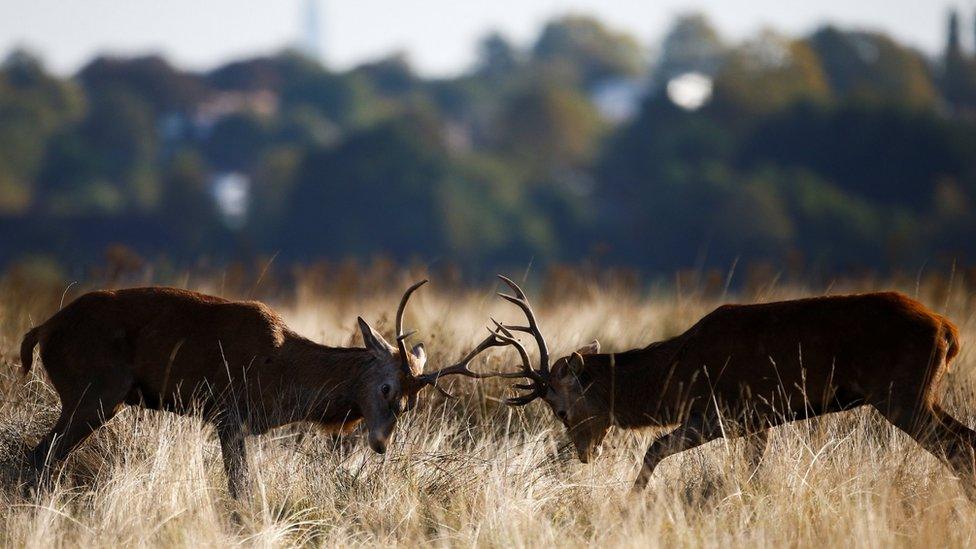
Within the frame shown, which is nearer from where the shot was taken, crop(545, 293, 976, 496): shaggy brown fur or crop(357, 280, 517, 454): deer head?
crop(545, 293, 976, 496): shaggy brown fur

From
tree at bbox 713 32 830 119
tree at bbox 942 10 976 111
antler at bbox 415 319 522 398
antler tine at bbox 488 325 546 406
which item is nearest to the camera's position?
antler at bbox 415 319 522 398

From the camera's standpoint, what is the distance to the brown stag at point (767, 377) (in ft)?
26.0

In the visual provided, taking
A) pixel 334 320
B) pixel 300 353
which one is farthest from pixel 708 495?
pixel 334 320

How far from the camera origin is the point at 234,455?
27.0 feet

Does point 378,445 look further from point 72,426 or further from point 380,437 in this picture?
point 72,426

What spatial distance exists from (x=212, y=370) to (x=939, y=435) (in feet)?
13.9

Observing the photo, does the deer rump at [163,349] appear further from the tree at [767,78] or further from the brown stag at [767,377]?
the tree at [767,78]

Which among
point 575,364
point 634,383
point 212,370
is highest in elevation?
point 212,370

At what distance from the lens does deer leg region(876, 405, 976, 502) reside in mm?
7832

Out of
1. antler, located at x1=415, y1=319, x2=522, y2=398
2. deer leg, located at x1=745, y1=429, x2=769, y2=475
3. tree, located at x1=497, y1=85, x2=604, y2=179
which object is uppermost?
antler, located at x1=415, y1=319, x2=522, y2=398

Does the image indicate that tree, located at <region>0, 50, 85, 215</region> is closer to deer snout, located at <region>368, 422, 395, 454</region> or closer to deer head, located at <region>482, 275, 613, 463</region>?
deer head, located at <region>482, 275, 613, 463</region>

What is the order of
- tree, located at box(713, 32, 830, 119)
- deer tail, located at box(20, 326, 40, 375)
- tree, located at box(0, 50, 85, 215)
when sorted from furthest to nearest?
1. tree, located at box(713, 32, 830, 119)
2. tree, located at box(0, 50, 85, 215)
3. deer tail, located at box(20, 326, 40, 375)

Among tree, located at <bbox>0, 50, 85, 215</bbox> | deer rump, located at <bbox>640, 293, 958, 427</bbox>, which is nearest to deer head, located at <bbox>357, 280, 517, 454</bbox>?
deer rump, located at <bbox>640, 293, 958, 427</bbox>

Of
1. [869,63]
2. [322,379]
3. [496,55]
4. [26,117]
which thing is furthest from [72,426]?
[496,55]
